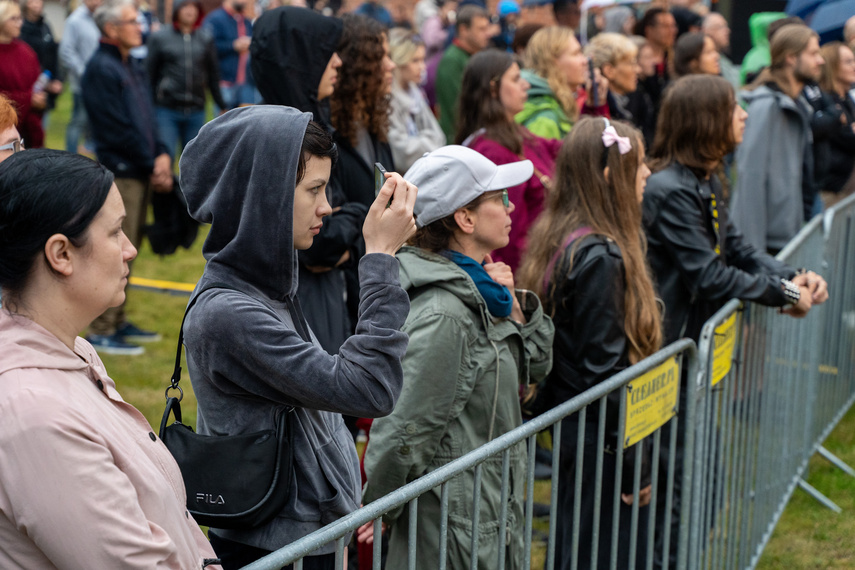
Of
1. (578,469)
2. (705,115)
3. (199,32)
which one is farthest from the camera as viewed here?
(199,32)

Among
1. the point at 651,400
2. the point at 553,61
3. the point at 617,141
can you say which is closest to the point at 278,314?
the point at 651,400

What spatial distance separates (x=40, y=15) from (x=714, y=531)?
11102 millimetres

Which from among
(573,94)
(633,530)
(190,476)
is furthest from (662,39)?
(190,476)

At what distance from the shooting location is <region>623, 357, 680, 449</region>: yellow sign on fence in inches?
108

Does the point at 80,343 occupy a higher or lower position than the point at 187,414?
higher

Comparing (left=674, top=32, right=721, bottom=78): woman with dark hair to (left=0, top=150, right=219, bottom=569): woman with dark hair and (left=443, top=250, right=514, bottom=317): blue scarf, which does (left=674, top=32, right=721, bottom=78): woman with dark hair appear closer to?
(left=443, top=250, right=514, bottom=317): blue scarf

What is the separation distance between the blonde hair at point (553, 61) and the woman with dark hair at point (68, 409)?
457 centimetres

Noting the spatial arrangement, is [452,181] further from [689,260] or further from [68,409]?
[68,409]

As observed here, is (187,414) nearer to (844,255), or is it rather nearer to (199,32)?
(844,255)

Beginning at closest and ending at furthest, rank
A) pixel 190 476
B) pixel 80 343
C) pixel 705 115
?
pixel 80 343
pixel 190 476
pixel 705 115

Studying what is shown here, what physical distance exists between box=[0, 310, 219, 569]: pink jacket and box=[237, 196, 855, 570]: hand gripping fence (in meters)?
0.22

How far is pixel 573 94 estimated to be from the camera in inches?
242

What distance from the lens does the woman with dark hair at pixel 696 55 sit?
7496mm

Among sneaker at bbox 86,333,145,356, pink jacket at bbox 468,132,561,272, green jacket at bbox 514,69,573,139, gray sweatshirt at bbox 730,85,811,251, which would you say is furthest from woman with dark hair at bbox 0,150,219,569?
sneaker at bbox 86,333,145,356
